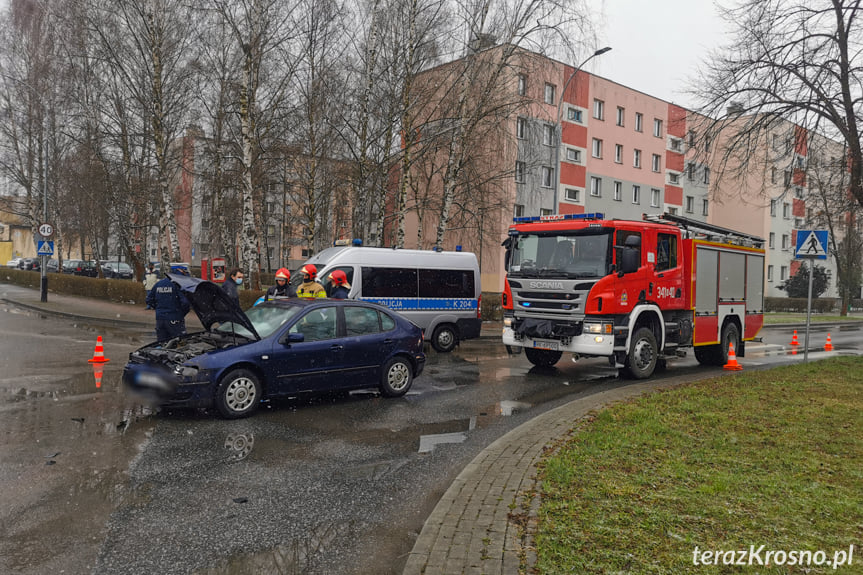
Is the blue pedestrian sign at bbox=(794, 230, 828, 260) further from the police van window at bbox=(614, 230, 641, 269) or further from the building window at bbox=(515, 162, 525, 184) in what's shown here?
the building window at bbox=(515, 162, 525, 184)

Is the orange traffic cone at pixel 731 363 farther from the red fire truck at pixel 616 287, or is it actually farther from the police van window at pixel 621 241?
the police van window at pixel 621 241

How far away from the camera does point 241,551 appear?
397cm

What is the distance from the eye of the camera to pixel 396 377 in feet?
29.9

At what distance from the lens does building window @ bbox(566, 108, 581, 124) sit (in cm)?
3806

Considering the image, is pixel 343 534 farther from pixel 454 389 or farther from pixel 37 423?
pixel 454 389

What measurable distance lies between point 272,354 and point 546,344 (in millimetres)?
5379

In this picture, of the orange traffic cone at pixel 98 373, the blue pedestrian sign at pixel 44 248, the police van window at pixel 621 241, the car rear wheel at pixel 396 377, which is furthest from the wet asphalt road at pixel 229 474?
the blue pedestrian sign at pixel 44 248

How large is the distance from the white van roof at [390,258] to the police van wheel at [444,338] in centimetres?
153

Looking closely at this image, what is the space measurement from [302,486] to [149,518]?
1238 mm

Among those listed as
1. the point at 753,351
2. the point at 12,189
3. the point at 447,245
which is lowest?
the point at 753,351

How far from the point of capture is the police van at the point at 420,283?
13.6 metres

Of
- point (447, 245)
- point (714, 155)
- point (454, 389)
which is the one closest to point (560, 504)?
point (454, 389)

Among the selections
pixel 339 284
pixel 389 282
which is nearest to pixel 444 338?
pixel 389 282

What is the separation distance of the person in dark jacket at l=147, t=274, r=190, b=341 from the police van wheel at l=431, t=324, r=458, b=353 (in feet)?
20.4
